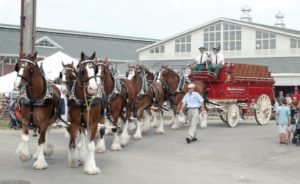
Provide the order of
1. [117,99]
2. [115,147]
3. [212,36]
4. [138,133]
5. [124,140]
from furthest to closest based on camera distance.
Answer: [212,36]
[138,133]
[124,140]
[117,99]
[115,147]

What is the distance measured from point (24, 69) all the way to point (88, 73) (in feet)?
4.30

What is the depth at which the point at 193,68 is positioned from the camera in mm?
19641

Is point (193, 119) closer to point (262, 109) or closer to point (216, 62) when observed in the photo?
point (216, 62)

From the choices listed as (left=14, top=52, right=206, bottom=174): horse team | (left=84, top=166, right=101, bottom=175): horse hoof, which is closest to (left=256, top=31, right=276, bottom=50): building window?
(left=14, top=52, right=206, bottom=174): horse team

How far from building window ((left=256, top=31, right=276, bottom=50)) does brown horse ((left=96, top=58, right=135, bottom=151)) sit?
1390 inches

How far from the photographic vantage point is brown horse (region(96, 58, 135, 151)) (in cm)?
1297

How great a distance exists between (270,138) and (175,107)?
4155 millimetres

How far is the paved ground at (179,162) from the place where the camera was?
991 centimetres

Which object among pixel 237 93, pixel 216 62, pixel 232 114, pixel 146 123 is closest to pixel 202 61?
pixel 216 62

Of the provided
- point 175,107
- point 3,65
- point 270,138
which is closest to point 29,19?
point 175,107

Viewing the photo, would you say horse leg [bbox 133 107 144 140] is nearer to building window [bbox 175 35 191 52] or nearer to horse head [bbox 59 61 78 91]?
horse head [bbox 59 61 78 91]

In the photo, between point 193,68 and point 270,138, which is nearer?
point 270,138

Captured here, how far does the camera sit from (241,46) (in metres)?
50.5

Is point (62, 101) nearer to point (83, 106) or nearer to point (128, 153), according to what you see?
point (83, 106)
